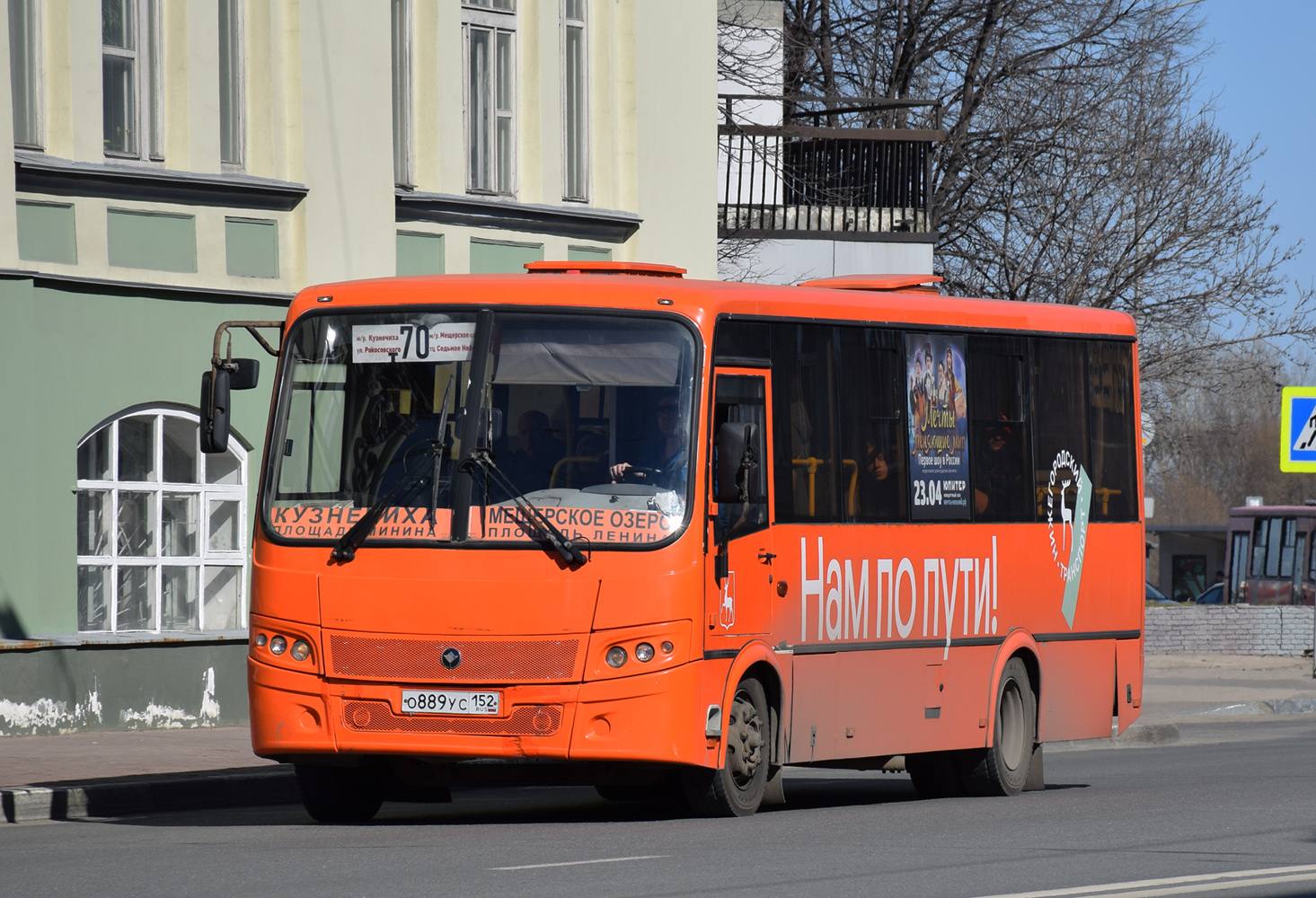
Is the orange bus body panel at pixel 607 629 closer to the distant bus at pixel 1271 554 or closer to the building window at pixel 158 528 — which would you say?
the building window at pixel 158 528

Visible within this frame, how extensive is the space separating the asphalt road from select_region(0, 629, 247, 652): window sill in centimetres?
372

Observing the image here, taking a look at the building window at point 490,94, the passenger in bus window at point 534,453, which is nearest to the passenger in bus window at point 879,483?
the passenger in bus window at point 534,453

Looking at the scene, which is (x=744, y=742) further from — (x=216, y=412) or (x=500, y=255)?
(x=500, y=255)

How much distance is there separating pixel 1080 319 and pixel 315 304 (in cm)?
567

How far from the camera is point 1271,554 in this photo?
2062 inches

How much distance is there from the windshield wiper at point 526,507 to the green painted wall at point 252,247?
25.6 ft

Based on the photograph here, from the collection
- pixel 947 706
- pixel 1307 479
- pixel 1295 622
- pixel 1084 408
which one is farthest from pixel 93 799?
pixel 1307 479

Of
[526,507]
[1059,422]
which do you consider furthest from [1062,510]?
[526,507]

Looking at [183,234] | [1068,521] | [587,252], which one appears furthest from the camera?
[587,252]

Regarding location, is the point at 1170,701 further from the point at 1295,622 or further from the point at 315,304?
the point at 315,304

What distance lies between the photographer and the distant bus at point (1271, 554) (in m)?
51.7

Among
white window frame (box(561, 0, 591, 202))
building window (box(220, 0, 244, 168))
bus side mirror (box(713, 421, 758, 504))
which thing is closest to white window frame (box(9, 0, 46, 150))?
building window (box(220, 0, 244, 168))

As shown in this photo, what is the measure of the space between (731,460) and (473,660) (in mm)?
1610

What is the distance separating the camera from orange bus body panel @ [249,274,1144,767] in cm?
1111
